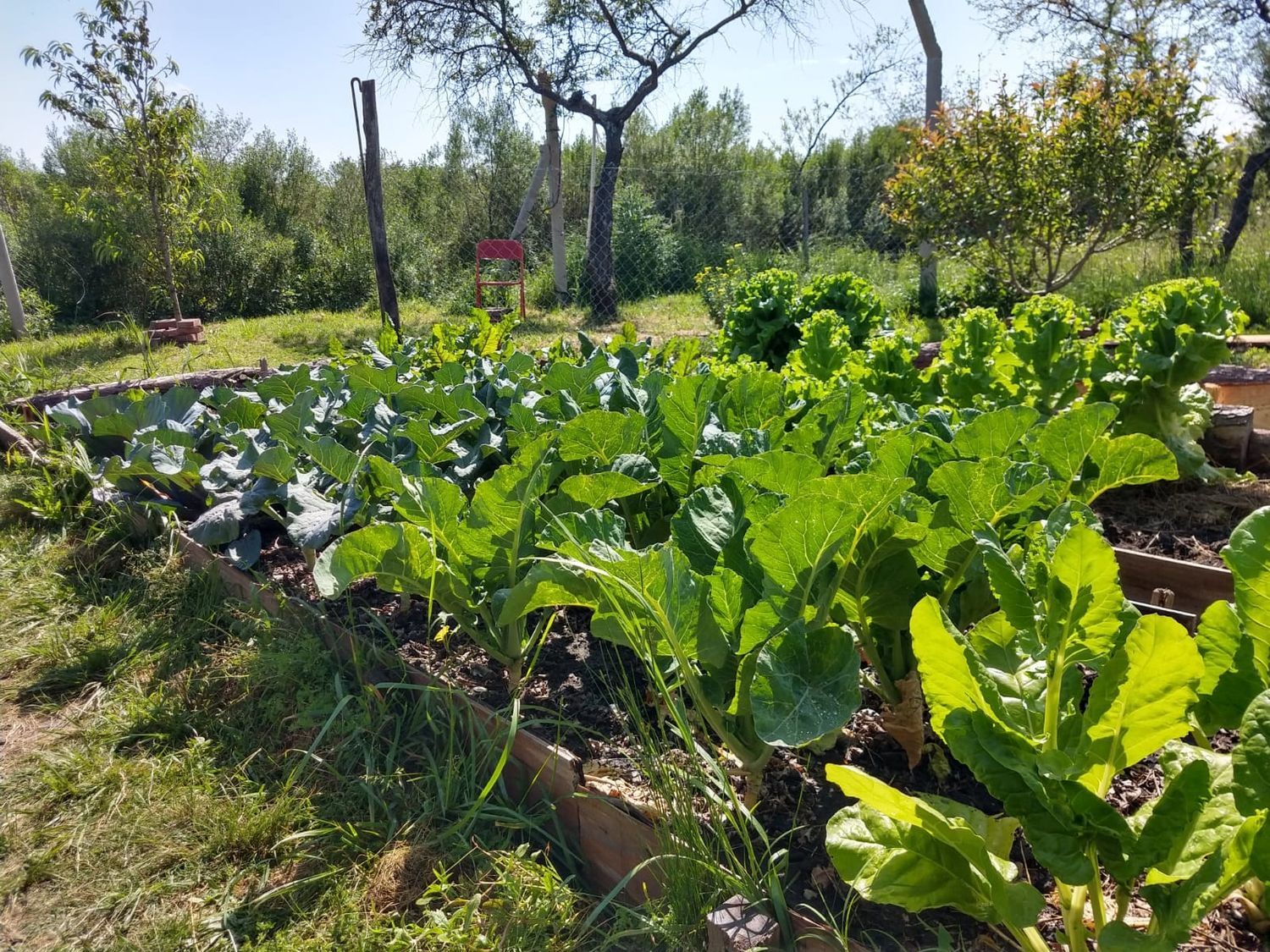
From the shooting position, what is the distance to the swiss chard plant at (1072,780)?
0.93m

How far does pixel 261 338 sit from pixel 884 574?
10478 mm

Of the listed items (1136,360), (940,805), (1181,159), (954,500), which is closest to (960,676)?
(940,805)

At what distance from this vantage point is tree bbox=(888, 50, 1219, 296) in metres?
6.94

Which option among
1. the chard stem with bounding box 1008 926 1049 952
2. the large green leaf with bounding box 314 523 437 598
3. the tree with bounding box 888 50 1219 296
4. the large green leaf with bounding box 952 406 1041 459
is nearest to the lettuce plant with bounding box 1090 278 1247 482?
the large green leaf with bounding box 952 406 1041 459

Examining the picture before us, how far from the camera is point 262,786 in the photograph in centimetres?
187

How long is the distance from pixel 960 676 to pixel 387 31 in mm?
12951

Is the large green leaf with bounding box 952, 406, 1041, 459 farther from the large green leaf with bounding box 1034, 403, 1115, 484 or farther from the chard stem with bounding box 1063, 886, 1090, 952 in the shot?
the chard stem with bounding box 1063, 886, 1090, 952

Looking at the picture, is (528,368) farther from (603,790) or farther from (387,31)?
(387,31)

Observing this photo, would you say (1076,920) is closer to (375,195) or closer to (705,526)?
(705,526)

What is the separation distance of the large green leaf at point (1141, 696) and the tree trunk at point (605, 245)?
10.2 metres

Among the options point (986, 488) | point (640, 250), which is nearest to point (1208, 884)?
point (986, 488)

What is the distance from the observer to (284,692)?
7.01ft

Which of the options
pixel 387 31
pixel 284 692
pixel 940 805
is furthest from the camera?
pixel 387 31

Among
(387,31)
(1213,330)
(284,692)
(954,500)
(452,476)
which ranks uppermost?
(387,31)
